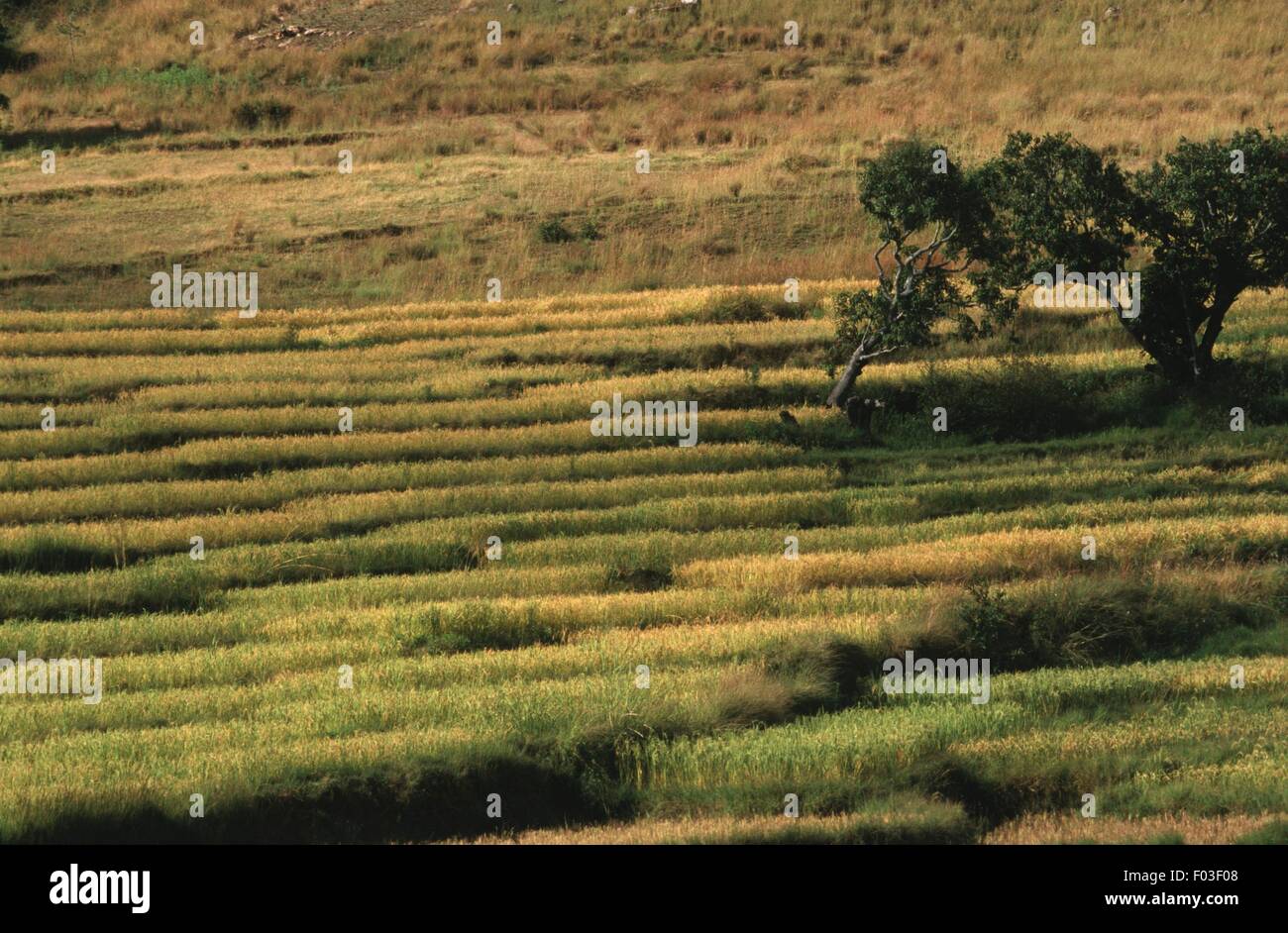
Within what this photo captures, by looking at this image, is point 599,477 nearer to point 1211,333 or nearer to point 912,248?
point 912,248

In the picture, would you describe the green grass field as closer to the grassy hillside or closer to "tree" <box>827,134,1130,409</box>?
the grassy hillside

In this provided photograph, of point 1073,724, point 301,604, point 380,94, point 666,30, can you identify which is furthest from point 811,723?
point 666,30

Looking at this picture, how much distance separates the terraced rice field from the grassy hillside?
5.17 metres

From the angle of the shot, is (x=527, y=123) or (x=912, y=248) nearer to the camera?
(x=912, y=248)

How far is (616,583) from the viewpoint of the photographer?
22547 mm

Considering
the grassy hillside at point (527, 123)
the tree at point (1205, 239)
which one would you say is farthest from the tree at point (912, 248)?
the grassy hillside at point (527, 123)

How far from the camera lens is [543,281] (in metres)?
44.0

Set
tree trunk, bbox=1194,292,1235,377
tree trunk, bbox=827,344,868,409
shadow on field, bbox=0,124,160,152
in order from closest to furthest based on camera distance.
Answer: tree trunk, bbox=1194,292,1235,377 < tree trunk, bbox=827,344,868,409 < shadow on field, bbox=0,124,160,152

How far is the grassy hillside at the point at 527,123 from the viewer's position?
4478cm

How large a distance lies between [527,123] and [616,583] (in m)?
38.3

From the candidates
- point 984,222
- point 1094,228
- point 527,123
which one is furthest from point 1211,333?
point 527,123

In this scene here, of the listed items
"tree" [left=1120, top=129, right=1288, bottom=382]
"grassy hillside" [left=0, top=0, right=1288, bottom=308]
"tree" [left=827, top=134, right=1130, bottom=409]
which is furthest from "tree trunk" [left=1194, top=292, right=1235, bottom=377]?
"grassy hillside" [left=0, top=0, right=1288, bottom=308]

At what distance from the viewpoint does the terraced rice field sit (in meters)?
14.4

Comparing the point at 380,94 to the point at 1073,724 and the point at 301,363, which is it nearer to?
the point at 301,363
